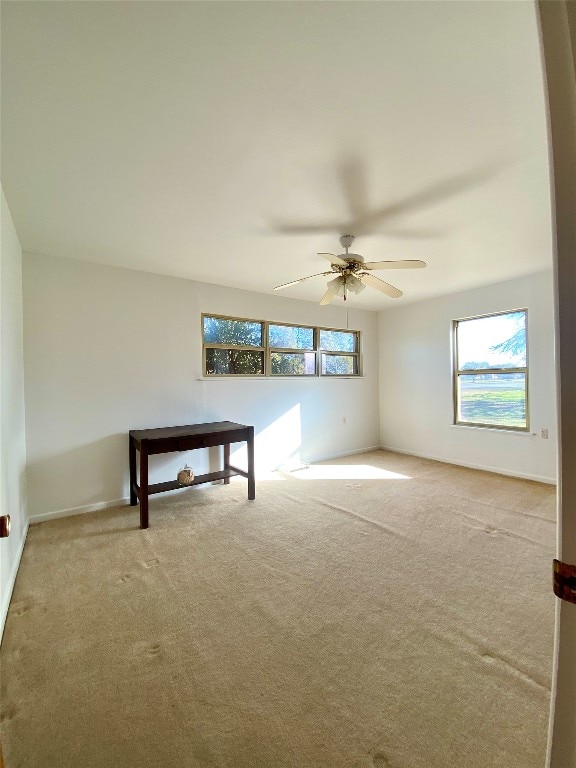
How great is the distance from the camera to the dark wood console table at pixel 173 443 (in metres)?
2.78

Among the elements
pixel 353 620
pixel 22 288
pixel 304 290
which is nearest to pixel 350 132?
pixel 353 620

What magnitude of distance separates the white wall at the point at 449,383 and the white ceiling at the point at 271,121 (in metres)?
1.63

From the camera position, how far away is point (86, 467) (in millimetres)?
3158

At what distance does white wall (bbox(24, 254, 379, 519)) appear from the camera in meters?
2.96

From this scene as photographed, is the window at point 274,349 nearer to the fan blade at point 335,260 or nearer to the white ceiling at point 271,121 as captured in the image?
the white ceiling at point 271,121

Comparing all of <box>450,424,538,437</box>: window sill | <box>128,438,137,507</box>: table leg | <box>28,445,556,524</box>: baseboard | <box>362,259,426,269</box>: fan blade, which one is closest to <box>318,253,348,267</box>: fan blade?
<box>362,259,426,269</box>: fan blade

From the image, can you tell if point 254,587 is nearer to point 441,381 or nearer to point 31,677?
point 31,677

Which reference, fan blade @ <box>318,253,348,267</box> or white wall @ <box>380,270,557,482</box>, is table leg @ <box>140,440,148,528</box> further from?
white wall @ <box>380,270,557,482</box>

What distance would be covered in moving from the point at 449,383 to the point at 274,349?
8.47ft

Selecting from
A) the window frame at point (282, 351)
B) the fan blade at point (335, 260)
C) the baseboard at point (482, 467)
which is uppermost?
the fan blade at point (335, 260)

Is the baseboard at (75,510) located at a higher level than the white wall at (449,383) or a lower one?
lower

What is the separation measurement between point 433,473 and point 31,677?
4.20m

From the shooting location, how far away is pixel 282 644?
154cm

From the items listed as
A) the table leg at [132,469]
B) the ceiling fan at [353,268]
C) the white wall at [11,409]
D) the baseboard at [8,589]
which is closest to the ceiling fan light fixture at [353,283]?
the ceiling fan at [353,268]
